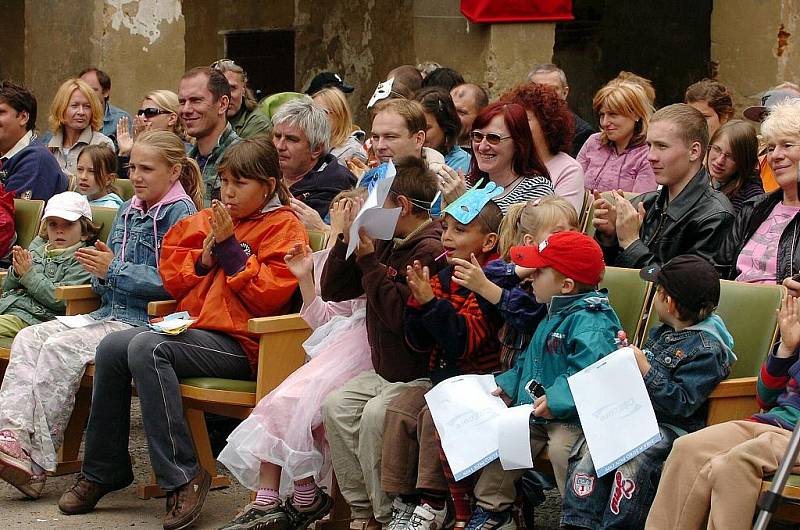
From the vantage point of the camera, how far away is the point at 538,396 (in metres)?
4.61

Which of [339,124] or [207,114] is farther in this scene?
[339,124]

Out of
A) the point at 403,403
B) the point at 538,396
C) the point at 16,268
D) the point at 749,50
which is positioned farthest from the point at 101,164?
the point at 749,50

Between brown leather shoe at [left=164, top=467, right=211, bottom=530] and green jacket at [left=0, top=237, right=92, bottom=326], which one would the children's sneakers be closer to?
brown leather shoe at [left=164, top=467, right=211, bottom=530]

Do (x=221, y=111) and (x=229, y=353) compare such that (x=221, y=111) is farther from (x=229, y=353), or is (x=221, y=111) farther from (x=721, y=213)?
(x=721, y=213)

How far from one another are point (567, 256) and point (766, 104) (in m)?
2.98

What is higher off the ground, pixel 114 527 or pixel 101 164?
pixel 101 164

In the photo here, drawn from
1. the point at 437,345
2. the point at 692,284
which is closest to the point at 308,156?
the point at 437,345

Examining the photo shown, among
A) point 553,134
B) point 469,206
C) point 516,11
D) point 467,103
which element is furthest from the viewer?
point 516,11

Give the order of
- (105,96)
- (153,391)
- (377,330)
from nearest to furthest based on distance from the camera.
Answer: (377,330), (153,391), (105,96)

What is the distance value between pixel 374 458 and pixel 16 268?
7.77 feet

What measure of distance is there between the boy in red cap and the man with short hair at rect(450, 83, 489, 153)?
2927mm

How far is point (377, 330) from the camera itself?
5.10 metres

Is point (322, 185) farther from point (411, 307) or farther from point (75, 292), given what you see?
point (411, 307)

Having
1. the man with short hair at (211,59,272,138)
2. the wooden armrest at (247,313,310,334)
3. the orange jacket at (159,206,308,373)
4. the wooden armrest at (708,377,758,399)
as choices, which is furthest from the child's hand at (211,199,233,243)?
the man with short hair at (211,59,272,138)
